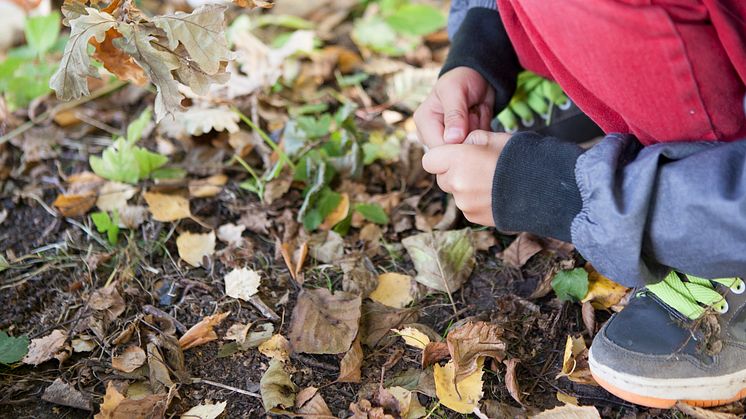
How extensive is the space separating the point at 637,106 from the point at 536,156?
16 cm

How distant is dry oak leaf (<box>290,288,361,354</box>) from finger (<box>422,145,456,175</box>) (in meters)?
0.25

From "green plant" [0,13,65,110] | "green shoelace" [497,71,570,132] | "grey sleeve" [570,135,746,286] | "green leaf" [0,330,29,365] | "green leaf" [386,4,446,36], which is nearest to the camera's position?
"grey sleeve" [570,135,746,286]

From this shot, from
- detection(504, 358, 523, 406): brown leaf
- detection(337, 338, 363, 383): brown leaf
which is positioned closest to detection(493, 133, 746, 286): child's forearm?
detection(504, 358, 523, 406): brown leaf

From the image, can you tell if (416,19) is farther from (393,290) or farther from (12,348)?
(12,348)

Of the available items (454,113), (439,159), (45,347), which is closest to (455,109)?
(454,113)

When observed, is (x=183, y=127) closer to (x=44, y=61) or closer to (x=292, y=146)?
(x=292, y=146)

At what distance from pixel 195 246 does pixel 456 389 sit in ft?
1.92

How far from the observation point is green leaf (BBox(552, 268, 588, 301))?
3.83ft

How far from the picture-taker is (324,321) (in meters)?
1.14

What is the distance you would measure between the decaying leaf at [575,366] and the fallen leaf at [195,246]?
26.2 inches

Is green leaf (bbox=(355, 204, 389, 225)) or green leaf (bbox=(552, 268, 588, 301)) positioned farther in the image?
green leaf (bbox=(355, 204, 389, 225))

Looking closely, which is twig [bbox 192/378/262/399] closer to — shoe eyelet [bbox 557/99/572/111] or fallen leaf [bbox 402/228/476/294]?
fallen leaf [bbox 402/228/476/294]

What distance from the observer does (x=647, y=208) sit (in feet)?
2.99

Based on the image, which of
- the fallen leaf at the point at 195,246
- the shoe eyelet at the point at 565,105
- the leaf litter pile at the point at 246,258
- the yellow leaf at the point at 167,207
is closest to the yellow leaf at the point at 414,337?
the leaf litter pile at the point at 246,258
